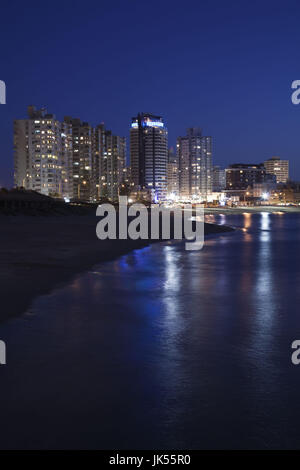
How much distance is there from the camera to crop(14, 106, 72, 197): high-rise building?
180625 millimetres

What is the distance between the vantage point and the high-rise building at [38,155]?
181 meters

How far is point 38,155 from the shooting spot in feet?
593

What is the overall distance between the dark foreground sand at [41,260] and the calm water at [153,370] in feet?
2.52

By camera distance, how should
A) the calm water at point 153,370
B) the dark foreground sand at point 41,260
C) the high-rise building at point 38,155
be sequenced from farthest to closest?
1. the high-rise building at point 38,155
2. the dark foreground sand at point 41,260
3. the calm water at point 153,370

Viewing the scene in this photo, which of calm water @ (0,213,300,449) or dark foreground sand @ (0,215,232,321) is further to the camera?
dark foreground sand @ (0,215,232,321)

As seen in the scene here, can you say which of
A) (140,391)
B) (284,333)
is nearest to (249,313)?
(284,333)

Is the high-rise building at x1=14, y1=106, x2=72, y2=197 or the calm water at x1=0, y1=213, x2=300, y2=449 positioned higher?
the high-rise building at x1=14, y1=106, x2=72, y2=197

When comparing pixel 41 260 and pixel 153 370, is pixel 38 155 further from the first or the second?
pixel 153 370

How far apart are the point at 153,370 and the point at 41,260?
15.5 metres

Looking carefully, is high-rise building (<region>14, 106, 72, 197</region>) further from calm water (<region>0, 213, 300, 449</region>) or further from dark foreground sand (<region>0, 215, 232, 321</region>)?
calm water (<region>0, 213, 300, 449</region>)

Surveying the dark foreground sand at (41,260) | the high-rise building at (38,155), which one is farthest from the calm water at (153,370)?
the high-rise building at (38,155)

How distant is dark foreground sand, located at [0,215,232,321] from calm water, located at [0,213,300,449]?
77cm

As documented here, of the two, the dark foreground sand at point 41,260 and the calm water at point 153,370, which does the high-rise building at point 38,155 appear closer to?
the dark foreground sand at point 41,260

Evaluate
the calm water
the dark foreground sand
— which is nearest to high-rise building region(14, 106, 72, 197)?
the dark foreground sand
